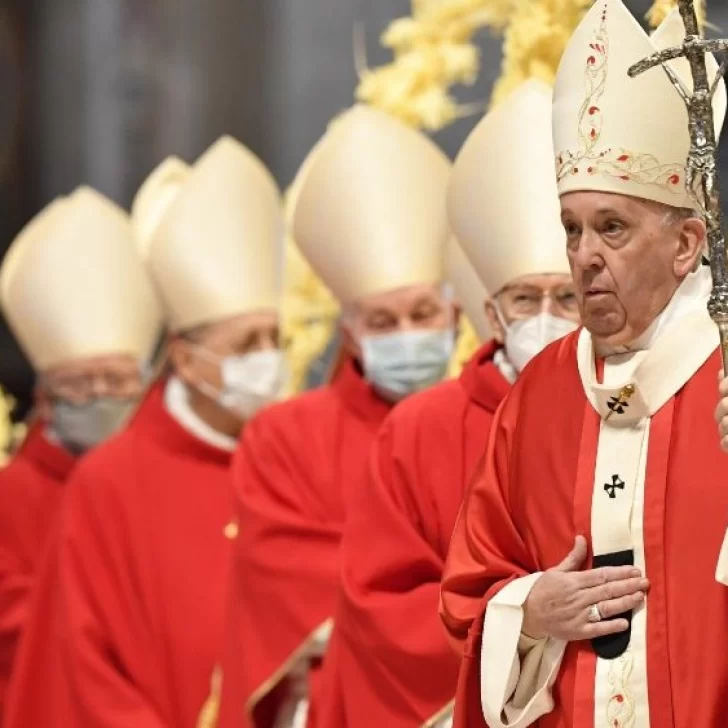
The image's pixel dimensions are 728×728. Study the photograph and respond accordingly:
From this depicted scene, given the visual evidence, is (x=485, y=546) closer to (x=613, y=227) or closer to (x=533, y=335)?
(x=613, y=227)

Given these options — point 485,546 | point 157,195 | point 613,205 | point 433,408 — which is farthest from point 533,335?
point 157,195

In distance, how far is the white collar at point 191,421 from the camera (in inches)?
286

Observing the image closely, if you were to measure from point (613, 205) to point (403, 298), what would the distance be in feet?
8.36

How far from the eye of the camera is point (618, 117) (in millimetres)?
3963

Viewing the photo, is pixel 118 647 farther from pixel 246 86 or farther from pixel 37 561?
pixel 246 86

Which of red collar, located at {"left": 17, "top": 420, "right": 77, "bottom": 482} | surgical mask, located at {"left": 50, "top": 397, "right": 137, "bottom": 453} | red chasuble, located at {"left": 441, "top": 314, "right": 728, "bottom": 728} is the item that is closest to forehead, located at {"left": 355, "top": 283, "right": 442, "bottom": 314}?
surgical mask, located at {"left": 50, "top": 397, "right": 137, "bottom": 453}

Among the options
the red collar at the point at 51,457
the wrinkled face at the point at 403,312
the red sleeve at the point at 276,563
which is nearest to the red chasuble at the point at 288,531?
the red sleeve at the point at 276,563

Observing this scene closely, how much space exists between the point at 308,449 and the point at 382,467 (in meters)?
1.12

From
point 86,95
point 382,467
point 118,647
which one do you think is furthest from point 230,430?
point 86,95

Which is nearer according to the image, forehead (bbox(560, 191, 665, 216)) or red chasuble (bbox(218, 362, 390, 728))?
forehead (bbox(560, 191, 665, 216))

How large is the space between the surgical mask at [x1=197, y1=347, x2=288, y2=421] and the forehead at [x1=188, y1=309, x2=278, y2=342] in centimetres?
11

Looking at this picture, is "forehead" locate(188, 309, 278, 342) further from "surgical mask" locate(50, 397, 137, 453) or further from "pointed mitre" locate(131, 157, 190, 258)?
"pointed mitre" locate(131, 157, 190, 258)

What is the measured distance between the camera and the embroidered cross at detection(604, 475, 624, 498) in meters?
3.80

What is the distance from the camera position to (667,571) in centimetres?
373
